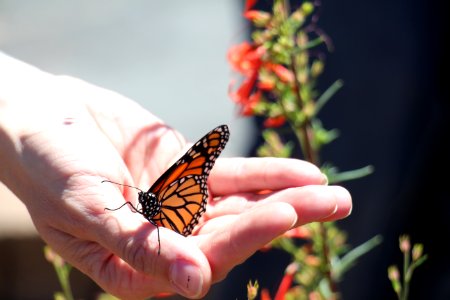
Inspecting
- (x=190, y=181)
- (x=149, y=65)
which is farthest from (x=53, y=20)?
(x=190, y=181)

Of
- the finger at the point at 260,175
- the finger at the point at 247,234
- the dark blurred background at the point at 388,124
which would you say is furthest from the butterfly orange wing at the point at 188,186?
the dark blurred background at the point at 388,124

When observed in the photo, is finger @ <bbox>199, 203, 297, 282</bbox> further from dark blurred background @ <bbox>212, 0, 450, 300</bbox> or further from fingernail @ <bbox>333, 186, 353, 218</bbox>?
dark blurred background @ <bbox>212, 0, 450, 300</bbox>

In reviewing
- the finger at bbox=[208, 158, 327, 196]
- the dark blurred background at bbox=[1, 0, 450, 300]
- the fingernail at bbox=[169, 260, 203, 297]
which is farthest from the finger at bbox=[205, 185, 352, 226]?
the dark blurred background at bbox=[1, 0, 450, 300]

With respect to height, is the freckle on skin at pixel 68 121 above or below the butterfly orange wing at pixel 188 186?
above

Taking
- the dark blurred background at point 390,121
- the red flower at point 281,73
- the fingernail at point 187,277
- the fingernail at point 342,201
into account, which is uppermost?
the red flower at point 281,73

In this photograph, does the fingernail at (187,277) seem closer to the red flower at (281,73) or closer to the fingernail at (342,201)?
the fingernail at (342,201)

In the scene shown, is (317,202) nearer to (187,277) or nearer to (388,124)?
(187,277)

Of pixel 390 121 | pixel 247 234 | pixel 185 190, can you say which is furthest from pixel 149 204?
pixel 390 121

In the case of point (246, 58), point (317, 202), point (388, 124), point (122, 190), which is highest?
point (246, 58)
